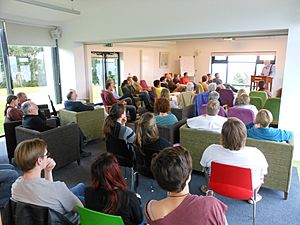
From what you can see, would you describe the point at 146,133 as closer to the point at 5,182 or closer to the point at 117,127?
the point at 117,127

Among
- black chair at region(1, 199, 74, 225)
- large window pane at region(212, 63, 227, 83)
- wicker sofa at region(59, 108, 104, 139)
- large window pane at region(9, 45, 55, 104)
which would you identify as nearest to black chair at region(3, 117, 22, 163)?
wicker sofa at region(59, 108, 104, 139)

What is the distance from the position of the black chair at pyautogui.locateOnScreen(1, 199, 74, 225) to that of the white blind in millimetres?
5675

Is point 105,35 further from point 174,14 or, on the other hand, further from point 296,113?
point 296,113

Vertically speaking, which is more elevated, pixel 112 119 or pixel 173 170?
pixel 173 170

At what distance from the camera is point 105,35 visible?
6.42 m

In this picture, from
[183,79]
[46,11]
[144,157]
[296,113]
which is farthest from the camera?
[183,79]

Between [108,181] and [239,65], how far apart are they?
1143 cm

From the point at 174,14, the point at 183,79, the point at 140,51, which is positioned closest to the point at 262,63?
the point at 183,79

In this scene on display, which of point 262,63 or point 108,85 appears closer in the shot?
point 108,85

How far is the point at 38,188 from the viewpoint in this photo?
1.70 m

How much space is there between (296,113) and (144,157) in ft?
10.6

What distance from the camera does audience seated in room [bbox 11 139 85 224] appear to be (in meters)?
1.69

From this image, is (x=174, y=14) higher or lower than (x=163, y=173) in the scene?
higher

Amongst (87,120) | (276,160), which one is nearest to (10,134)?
(87,120)
